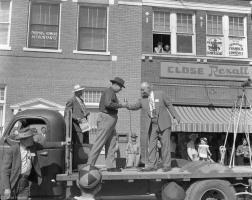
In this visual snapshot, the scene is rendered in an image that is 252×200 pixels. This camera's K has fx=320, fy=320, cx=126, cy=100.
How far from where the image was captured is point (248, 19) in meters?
14.7

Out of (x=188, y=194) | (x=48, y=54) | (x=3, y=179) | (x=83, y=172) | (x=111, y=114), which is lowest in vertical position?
(x=188, y=194)

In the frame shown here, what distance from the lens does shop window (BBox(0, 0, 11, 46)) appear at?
1309cm

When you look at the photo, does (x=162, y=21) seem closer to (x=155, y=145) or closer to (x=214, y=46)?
(x=214, y=46)

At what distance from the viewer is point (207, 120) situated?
12.7 m

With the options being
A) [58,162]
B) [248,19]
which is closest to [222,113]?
[248,19]

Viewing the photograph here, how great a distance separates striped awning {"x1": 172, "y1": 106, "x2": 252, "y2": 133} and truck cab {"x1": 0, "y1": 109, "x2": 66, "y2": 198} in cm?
725

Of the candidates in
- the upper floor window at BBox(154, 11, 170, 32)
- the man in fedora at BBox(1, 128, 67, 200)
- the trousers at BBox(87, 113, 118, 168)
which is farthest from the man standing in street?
the upper floor window at BBox(154, 11, 170, 32)

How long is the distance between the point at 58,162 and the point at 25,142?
97 centimetres

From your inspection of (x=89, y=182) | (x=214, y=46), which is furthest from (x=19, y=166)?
(x=214, y=46)

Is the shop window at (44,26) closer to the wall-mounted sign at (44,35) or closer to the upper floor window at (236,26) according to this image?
the wall-mounted sign at (44,35)

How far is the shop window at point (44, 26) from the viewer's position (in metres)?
13.2

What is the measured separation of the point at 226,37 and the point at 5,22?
9603 millimetres

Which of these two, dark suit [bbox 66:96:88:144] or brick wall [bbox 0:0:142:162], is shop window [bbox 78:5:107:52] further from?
dark suit [bbox 66:96:88:144]

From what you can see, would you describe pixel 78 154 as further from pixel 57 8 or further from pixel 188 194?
pixel 57 8
